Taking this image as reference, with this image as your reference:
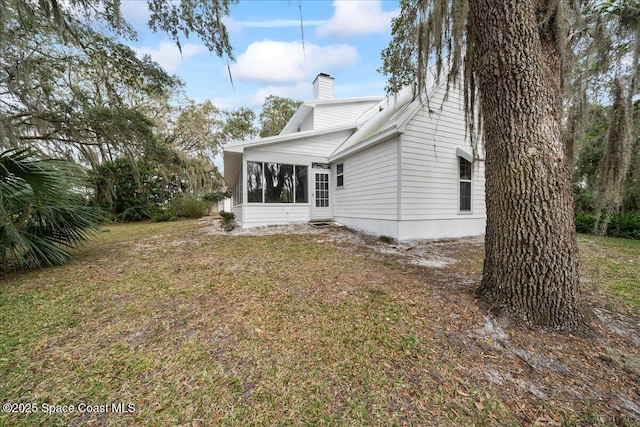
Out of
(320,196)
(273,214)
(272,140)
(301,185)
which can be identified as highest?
(272,140)

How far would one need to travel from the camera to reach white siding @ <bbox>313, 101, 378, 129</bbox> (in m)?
12.1

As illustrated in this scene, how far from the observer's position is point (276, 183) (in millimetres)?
9430

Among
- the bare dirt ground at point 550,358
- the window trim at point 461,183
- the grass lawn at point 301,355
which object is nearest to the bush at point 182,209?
the grass lawn at point 301,355

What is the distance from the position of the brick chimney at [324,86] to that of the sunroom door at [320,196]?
4.90 metres

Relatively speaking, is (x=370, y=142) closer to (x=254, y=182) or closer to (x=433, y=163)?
(x=433, y=163)

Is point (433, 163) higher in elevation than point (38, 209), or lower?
higher

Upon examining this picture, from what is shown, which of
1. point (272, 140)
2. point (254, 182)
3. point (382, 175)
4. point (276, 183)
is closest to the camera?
point (382, 175)

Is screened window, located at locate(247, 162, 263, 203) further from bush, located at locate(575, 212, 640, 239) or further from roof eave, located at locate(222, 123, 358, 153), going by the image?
bush, located at locate(575, 212, 640, 239)

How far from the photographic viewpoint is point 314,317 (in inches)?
108

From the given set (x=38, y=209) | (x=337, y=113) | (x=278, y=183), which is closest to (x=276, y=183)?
(x=278, y=183)

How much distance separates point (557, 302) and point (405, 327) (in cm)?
149

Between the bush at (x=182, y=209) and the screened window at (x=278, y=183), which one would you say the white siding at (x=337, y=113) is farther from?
the bush at (x=182, y=209)

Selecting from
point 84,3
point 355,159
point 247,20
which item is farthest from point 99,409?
point 355,159

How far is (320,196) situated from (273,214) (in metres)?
2.04
